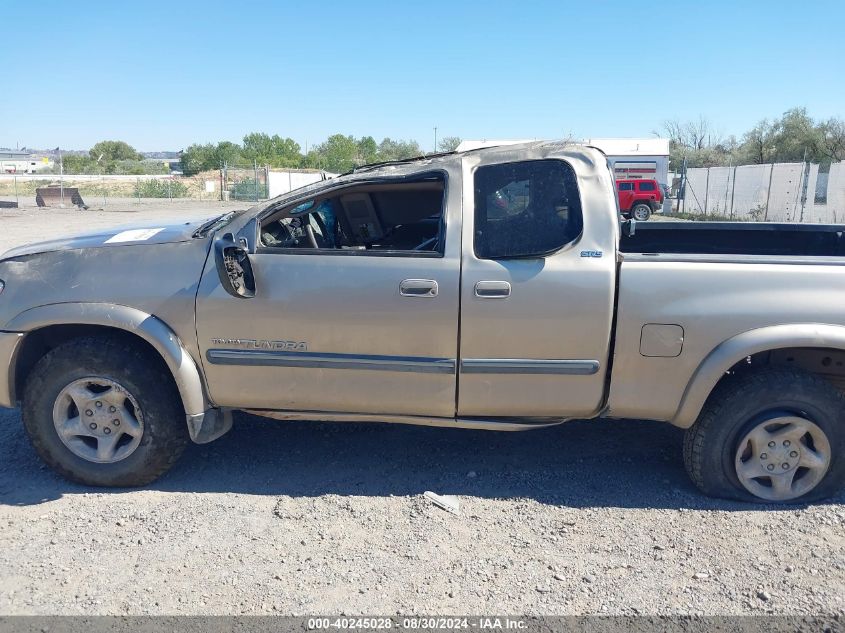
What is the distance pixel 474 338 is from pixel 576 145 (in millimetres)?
1256

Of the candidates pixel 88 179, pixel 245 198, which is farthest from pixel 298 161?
pixel 245 198

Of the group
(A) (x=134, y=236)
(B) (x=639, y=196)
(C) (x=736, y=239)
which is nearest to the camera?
(A) (x=134, y=236)

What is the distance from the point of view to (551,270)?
362 centimetres

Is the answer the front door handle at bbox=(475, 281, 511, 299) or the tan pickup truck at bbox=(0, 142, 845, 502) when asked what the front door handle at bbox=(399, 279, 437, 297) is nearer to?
the tan pickup truck at bbox=(0, 142, 845, 502)

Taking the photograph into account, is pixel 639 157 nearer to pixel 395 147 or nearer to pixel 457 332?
pixel 457 332

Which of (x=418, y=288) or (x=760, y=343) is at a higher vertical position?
(x=418, y=288)

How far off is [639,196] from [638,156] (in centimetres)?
218

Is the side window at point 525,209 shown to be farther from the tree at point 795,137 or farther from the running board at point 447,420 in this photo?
the tree at point 795,137

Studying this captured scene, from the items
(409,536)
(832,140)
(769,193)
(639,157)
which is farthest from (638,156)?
(409,536)

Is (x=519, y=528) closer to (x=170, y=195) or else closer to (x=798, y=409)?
(x=798, y=409)

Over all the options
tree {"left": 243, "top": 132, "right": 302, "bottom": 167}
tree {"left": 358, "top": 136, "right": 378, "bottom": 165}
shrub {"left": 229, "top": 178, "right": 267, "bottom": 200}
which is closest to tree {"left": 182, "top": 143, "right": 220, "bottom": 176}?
tree {"left": 243, "top": 132, "right": 302, "bottom": 167}

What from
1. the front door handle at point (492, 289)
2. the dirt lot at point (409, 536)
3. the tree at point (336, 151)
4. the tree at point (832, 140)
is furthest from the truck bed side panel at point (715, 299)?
the tree at point (336, 151)

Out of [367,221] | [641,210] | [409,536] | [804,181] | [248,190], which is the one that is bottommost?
[409,536]

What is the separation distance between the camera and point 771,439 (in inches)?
147
